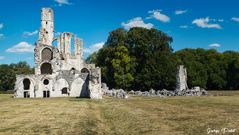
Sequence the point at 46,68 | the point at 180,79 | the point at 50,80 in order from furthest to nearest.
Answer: the point at 46,68
the point at 180,79
the point at 50,80

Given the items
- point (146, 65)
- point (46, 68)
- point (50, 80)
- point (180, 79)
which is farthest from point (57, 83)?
point (180, 79)

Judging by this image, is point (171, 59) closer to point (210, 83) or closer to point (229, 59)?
point (210, 83)

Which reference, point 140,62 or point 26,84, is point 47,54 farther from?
point 140,62

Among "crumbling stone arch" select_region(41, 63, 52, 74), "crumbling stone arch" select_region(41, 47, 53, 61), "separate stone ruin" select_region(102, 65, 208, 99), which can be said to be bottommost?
"separate stone ruin" select_region(102, 65, 208, 99)

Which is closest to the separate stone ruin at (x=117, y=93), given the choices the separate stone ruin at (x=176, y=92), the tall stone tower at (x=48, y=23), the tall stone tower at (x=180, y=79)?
the separate stone ruin at (x=176, y=92)

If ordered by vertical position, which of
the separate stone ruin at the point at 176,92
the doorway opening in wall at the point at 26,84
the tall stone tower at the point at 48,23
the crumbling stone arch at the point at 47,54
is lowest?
the separate stone ruin at the point at 176,92

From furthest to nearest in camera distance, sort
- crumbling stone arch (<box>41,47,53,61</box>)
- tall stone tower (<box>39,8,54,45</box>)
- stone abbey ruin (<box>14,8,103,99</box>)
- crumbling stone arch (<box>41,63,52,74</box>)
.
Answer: tall stone tower (<box>39,8,54,45</box>) → crumbling stone arch (<box>41,63,52,74</box>) → crumbling stone arch (<box>41,47,53,61</box>) → stone abbey ruin (<box>14,8,103,99</box>)

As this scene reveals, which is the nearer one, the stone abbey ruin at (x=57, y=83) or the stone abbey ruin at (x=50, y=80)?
the stone abbey ruin at (x=57, y=83)

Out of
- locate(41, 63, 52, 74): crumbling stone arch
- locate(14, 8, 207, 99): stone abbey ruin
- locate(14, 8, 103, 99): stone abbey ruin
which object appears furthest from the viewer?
locate(41, 63, 52, 74): crumbling stone arch

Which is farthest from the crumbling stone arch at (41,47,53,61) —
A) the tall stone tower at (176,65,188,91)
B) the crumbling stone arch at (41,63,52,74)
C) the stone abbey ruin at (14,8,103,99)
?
the tall stone tower at (176,65,188,91)

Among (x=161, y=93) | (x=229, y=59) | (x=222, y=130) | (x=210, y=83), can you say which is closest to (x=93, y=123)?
(x=222, y=130)

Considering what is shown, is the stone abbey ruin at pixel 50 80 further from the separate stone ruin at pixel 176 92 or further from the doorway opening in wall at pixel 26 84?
the separate stone ruin at pixel 176 92

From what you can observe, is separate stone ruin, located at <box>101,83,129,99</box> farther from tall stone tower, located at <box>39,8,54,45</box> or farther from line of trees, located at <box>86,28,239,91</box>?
tall stone tower, located at <box>39,8,54,45</box>

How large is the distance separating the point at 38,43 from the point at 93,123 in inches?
1296
